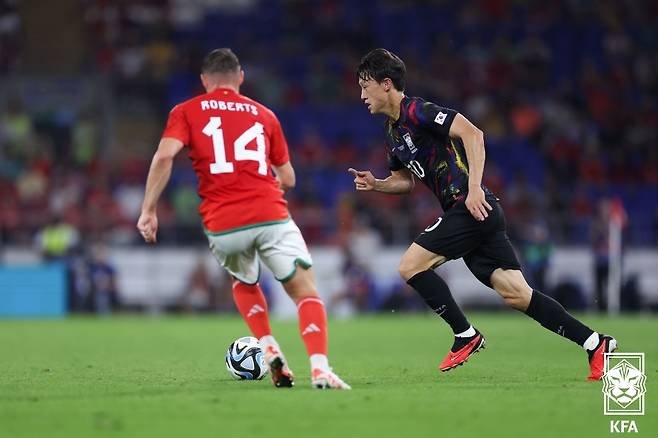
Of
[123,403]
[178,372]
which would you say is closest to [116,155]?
[178,372]

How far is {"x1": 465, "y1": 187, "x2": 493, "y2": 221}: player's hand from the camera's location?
346 inches

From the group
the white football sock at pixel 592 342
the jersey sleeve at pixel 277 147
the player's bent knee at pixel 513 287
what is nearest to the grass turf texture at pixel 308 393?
the white football sock at pixel 592 342

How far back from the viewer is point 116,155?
26844 mm

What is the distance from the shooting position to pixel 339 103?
2730 cm

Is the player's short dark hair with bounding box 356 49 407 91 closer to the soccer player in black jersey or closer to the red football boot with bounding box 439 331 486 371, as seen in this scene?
the soccer player in black jersey

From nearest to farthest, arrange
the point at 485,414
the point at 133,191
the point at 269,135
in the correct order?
1. the point at 485,414
2. the point at 269,135
3. the point at 133,191

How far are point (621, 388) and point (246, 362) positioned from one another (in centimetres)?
289

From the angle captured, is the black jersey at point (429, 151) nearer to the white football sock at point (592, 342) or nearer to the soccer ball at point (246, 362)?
the white football sock at point (592, 342)

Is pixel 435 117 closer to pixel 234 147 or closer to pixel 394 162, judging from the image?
pixel 394 162

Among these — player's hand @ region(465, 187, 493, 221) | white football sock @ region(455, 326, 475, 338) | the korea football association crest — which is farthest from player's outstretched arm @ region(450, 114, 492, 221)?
the korea football association crest

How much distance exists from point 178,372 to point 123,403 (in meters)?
2.51

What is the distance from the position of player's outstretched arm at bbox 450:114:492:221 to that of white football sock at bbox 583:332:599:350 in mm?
1195

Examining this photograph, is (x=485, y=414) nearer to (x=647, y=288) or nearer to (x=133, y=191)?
(x=647, y=288)

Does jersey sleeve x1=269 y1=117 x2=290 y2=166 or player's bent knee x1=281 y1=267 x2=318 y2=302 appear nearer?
player's bent knee x1=281 y1=267 x2=318 y2=302
